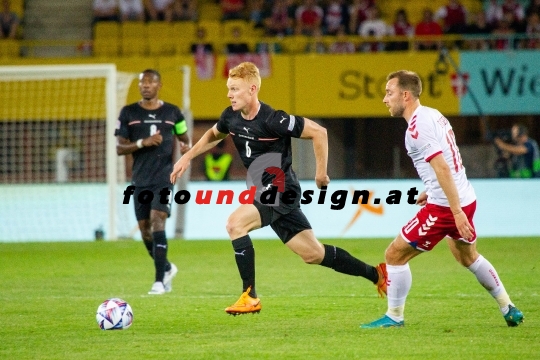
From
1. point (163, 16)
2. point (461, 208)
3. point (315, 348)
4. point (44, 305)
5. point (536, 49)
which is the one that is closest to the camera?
point (315, 348)

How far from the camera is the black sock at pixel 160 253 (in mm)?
9688

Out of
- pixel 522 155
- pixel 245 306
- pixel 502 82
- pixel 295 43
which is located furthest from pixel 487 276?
pixel 295 43

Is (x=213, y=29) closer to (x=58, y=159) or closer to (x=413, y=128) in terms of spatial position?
(x=58, y=159)

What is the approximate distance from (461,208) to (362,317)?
1548mm

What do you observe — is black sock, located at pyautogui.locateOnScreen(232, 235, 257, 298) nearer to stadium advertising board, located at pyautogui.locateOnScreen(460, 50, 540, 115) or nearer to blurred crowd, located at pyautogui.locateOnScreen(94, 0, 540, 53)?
blurred crowd, located at pyautogui.locateOnScreen(94, 0, 540, 53)

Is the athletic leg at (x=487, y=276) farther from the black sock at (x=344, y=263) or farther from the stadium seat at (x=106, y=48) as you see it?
the stadium seat at (x=106, y=48)

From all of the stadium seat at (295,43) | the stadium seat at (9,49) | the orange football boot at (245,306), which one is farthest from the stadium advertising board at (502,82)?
the orange football boot at (245,306)

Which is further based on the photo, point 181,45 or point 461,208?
point 181,45

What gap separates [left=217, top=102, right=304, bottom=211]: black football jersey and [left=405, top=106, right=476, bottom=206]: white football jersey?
114cm

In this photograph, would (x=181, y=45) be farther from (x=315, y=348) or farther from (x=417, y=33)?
(x=315, y=348)

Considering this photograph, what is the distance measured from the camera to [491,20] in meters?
21.3

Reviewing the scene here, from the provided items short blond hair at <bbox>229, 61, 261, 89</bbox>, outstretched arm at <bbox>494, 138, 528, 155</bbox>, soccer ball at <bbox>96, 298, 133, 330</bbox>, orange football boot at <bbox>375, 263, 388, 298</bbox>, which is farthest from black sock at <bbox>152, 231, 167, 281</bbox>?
outstretched arm at <bbox>494, 138, 528, 155</bbox>

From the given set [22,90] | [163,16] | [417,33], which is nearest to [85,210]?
[22,90]

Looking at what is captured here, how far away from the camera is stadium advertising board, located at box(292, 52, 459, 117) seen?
20.6 meters
